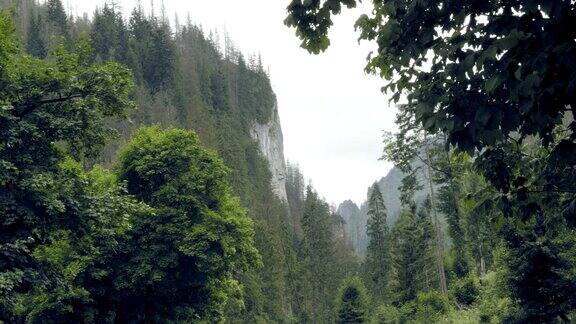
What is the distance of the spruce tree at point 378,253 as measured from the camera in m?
69.8

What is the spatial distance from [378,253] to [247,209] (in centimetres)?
4761

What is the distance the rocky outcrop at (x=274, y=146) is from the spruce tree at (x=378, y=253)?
48.8m

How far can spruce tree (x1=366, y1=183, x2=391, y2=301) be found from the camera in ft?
229

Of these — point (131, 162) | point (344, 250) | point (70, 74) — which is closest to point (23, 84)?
point (70, 74)

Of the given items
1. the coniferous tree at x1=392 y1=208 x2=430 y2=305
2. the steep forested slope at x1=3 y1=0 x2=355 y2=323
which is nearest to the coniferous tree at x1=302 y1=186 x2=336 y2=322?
the steep forested slope at x1=3 y1=0 x2=355 y2=323

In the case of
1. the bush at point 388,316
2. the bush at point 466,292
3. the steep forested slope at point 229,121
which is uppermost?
the steep forested slope at point 229,121

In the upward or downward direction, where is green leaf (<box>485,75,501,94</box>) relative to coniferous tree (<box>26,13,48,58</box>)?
downward

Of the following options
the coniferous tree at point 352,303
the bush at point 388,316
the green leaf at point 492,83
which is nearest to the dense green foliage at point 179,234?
the bush at point 388,316

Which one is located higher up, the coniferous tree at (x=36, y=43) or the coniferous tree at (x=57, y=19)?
the coniferous tree at (x=57, y=19)

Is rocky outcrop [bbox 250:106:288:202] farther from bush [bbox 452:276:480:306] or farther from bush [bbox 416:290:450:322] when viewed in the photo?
bush [bbox 452:276:480:306]

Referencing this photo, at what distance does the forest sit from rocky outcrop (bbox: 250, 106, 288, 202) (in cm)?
6256

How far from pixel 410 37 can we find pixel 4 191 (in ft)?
41.1

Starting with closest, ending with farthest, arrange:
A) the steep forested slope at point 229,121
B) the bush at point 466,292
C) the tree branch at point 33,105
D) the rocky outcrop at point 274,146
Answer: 1. the tree branch at point 33,105
2. the bush at point 466,292
3. the steep forested slope at point 229,121
4. the rocky outcrop at point 274,146

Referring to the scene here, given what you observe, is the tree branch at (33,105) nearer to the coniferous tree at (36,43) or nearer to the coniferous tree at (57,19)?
the coniferous tree at (36,43)
